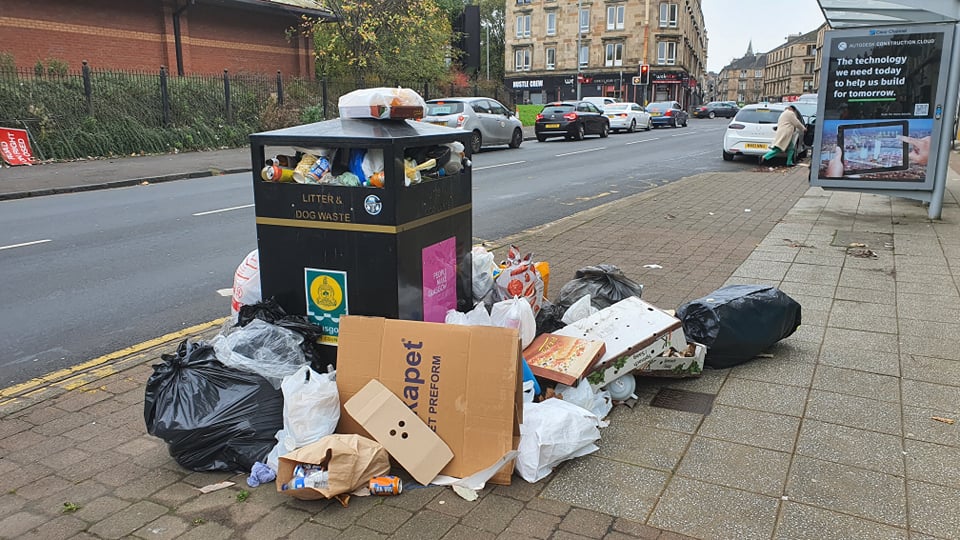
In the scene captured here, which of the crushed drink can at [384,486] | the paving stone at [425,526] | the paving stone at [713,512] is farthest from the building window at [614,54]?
the paving stone at [425,526]

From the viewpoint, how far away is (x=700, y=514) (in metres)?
2.91

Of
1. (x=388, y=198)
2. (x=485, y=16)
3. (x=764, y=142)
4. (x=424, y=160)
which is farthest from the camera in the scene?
(x=485, y=16)

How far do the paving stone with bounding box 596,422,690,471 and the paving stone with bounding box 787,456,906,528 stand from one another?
0.51 meters

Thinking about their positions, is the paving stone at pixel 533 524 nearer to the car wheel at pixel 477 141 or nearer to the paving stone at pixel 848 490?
the paving stone at pixel 848 490

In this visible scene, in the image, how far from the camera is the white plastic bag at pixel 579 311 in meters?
4.61

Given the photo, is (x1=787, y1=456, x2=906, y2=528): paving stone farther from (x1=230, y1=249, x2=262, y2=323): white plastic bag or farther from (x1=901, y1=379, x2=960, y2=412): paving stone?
(x1=230, y1=249, x2=262, y2=323): white plastic bag

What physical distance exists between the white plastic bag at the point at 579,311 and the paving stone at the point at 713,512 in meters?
1.59

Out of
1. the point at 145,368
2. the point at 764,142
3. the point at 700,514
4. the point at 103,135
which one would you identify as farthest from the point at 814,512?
the point at 103,135

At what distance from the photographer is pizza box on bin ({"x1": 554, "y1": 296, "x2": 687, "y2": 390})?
12.8 ft

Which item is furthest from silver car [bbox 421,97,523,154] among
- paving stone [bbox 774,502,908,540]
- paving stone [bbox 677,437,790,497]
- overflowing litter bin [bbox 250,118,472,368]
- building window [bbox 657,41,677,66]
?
building window [bbox 657,41,677,66]

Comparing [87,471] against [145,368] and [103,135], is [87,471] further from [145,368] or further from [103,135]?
[103,135]

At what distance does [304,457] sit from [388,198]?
4.29 feet

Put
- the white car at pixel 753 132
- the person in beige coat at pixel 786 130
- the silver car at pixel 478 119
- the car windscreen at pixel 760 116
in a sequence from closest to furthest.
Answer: the person in beige coat at pixel 786 130 < the white car at pixel 753 132 < the car windscreen at pixel 760 116 < the silver car at pixel 478 119

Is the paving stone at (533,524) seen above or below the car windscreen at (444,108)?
below
